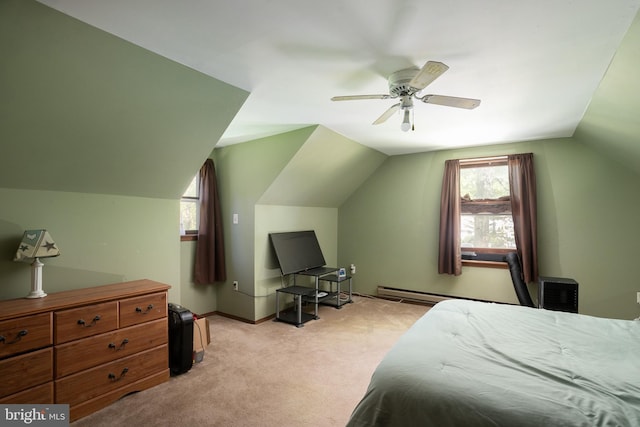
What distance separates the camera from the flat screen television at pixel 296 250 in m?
4.24

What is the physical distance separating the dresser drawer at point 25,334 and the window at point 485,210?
15.4ft

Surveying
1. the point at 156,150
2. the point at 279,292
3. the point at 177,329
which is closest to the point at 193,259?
the point at 279,292

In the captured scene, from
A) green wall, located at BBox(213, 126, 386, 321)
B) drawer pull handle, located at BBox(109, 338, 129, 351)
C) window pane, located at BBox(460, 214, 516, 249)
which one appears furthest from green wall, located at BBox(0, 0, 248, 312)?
window pane, located at BBox(460, 214, 516, 249)

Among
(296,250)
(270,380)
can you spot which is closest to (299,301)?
(296,250)

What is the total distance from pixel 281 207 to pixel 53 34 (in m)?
3.09

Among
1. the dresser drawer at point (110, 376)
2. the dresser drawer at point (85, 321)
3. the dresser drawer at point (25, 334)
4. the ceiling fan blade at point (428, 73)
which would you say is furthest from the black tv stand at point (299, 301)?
the ceiling fan blade at point (428, 73)

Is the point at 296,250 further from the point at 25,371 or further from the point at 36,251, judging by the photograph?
the point at 25,371

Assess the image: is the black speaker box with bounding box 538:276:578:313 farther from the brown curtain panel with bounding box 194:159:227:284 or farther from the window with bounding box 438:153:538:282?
the brown curtain panel with bounding box 194:159:227:284

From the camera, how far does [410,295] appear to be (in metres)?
4.95

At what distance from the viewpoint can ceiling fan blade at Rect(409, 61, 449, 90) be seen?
1700 millimetres

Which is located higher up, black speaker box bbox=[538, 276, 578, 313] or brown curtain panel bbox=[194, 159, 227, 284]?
brown curtain panel bbox=[194, 159, 227, 284]

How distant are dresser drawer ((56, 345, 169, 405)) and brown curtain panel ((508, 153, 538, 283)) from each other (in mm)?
4236

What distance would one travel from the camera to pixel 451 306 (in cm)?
245

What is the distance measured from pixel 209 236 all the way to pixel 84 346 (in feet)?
7.06
